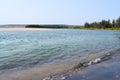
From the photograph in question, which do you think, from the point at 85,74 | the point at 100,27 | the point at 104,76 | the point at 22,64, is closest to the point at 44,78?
the point at 85,74

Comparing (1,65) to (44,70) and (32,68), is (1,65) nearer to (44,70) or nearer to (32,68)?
(32,68)

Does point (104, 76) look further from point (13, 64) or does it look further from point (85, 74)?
point (13, 64)

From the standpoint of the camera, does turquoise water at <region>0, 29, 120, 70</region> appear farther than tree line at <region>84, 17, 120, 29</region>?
No

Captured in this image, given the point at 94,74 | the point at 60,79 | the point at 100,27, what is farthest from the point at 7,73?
the point at 100,27

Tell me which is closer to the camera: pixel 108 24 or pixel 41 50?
pixel 41 50

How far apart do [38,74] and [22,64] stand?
13.8ft

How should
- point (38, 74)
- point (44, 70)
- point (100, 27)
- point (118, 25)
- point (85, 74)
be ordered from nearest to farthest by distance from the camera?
point (85, 74) < point (38, 74) < point (44, 70) < point (118, 25) < point (100, 27)

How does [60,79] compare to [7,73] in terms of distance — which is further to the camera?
[7,73]

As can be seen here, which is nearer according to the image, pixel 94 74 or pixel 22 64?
pixel 94 74

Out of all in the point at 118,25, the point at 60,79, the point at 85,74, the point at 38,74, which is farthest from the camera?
the point at 118,25

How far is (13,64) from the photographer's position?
1808cm

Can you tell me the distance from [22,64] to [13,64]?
0.65m

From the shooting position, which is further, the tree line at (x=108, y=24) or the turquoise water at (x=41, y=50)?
the tree line at (x=108, y=24)

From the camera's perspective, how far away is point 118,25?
530 ft
